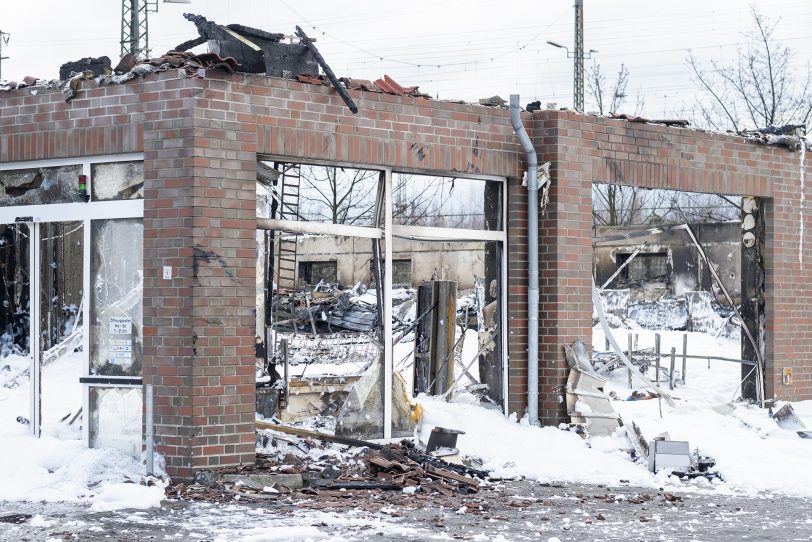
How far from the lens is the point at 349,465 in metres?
9.65

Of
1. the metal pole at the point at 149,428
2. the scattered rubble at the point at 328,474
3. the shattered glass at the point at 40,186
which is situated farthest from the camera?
the shattered glass at the point at 40,186

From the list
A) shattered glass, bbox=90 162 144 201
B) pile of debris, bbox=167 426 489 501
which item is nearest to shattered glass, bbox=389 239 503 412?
pile of debris, bbox=167 426 489 501

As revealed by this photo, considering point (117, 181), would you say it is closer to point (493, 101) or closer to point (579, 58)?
point (493, 101)

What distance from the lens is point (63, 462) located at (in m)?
9.52

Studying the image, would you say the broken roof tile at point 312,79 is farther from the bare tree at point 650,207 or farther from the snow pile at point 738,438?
the bare tree at point 650,207

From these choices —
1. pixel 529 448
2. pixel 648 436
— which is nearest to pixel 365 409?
pixel 529 448

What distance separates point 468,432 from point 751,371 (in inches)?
201

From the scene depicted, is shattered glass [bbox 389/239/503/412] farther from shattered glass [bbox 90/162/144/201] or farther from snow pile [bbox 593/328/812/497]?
shattered glass [bbox 90/162/144/201]

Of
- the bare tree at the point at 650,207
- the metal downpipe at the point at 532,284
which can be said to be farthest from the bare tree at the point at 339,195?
the bare tree at the point at 650,207

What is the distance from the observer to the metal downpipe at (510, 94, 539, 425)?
11273 millimetres

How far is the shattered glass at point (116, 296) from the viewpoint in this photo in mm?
9719

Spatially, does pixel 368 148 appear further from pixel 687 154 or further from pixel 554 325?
pixel 687 154

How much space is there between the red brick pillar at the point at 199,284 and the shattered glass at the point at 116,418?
1.30 ft

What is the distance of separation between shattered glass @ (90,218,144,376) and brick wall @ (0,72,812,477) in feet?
0.98
